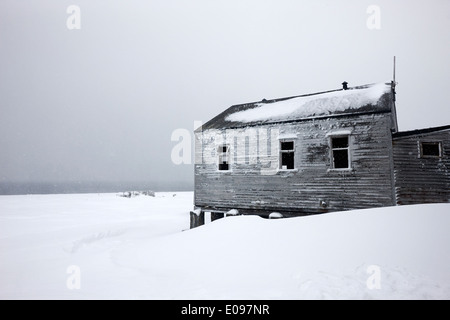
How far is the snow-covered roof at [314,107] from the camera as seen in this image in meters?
11.7

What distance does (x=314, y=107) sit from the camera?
43.7ft

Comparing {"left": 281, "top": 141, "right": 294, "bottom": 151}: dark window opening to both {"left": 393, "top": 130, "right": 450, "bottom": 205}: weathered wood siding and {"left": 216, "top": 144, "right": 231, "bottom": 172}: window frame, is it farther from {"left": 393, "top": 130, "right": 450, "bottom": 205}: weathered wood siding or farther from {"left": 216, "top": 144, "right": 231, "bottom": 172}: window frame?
{"left": 393, "top": 130, "right": 450, "bottom": 205}: weathered wood siding

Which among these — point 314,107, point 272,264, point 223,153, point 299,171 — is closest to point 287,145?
point 299,171

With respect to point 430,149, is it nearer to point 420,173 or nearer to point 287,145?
point 420,173

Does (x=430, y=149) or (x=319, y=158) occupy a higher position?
(x=430, y=149)

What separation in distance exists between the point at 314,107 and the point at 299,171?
11.9 ft

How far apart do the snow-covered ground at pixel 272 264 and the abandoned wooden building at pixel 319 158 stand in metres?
4.23

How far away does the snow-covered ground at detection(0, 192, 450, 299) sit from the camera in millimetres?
4008

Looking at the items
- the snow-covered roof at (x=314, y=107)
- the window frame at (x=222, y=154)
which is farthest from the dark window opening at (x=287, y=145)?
the window frame at (x=222, y=154)

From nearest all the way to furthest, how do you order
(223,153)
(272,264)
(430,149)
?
(272,264) < (430,149) < (223,153)

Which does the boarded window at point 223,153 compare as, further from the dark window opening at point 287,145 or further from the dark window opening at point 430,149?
the dark window opening at point 430,149

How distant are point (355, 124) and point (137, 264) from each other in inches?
415
